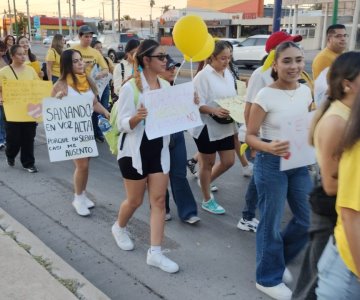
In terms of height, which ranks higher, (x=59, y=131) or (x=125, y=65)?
(x=125, y=65)

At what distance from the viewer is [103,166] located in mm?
6285

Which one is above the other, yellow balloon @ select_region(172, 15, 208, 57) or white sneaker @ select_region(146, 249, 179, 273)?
yellow balloon @ select_region(172, 15, 208, 57)

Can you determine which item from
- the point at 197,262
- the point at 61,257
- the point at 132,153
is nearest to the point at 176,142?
the point at 132,153

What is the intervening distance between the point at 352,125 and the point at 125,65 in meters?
4.83

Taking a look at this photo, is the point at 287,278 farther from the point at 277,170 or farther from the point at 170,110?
the point at 170,110

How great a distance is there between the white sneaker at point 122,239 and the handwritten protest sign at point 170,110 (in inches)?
40.2

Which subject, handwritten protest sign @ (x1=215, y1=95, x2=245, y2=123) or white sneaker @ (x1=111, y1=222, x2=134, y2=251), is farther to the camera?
handwritten protest sign @ (x1=215, y1=95, x2=245, y2=123)

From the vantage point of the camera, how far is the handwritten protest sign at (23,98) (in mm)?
5660

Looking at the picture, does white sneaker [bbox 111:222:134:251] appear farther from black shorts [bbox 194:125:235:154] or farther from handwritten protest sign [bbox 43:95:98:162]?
black shorts [bbox 194:125:235:154]

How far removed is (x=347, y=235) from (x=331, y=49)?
399 centimetres

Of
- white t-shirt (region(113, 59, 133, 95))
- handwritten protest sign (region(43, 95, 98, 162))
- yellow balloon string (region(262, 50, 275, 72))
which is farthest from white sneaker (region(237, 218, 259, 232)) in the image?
white t-shirt (region(113, 59, 133, 95))

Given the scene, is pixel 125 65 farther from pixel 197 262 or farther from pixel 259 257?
pixel 259 257

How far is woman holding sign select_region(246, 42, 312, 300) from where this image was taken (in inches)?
110

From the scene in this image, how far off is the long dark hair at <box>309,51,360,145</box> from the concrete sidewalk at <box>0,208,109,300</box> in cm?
197
